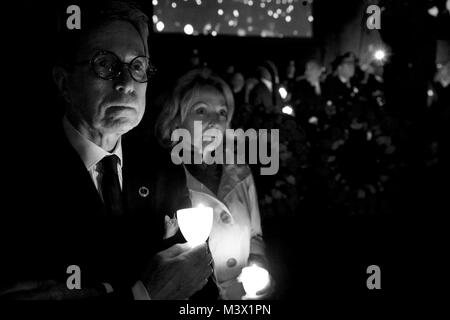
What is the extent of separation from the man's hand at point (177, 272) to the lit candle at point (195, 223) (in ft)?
0.21

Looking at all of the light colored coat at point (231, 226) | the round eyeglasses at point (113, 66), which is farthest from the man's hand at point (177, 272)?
the round eyeglasses at point (113, 66)

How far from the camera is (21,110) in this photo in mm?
2500

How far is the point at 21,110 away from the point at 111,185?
2.03 ft

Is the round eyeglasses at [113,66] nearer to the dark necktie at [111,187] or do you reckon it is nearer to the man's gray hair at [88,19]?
the man's gray hair at [88,19]

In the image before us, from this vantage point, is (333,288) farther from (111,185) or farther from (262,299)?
(111,185)

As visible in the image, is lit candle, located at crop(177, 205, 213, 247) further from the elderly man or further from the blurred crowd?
the blurred crowd

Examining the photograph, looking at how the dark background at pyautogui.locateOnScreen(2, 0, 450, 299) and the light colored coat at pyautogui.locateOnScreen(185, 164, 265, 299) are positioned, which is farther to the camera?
the dark background at pyautogui.locateOnScreen(2, 0, 450, 299)

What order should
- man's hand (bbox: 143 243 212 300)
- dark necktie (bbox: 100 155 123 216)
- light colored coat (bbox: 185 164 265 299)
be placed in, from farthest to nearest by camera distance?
light colored coat (bbox: 185 164 265 299) → dark necktie (bbox: 100 155 123 216) → man's hand (bbox: 143 243 212 300)

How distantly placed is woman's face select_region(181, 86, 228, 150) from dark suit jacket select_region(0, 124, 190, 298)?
1.26ft

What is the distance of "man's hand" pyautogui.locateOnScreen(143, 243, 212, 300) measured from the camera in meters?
2.43

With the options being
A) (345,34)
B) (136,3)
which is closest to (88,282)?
(136,3)

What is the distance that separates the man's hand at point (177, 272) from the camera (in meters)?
2.43

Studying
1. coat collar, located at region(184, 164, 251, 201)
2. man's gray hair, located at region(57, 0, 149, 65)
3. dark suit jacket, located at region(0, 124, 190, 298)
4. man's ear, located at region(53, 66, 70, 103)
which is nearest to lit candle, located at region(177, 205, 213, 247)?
dark suit jacket, located at region(0, 124, 190, 298)

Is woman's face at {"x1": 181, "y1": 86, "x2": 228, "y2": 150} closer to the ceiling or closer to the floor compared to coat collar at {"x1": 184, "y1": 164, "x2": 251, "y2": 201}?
closer to the ceiling
